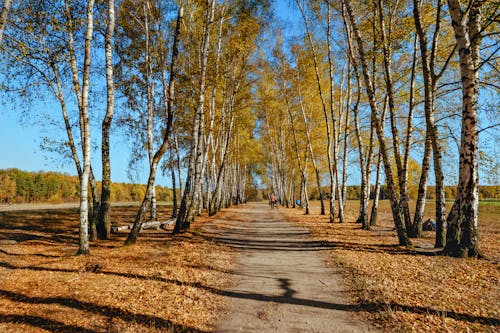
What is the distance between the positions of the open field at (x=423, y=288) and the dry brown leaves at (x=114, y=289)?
285 cm

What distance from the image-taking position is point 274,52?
78.3 ft

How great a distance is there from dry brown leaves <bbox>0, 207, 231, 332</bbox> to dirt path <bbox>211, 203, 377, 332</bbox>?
18.1 inches

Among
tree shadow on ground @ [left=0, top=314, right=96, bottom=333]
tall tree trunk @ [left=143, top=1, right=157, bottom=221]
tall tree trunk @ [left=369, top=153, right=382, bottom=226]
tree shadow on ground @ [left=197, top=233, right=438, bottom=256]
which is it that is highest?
tall tree trunk @ [left=143, top=1, right=157, bottom=221]

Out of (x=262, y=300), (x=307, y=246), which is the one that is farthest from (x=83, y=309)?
(x=307, y=246)

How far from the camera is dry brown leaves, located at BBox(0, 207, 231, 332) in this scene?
4480 mm

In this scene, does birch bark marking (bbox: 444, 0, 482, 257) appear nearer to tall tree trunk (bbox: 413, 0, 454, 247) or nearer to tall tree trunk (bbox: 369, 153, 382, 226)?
tall tree trunk (bbox: 413, 0, 454, 247)

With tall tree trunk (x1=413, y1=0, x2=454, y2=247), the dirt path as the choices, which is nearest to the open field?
the dirt path

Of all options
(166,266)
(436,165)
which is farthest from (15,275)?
(436,165)

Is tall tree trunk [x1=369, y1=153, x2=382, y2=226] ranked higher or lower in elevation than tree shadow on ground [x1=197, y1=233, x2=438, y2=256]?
higher

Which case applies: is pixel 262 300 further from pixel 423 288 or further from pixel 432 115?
pixel 432 115

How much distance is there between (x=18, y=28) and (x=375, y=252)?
581 inches

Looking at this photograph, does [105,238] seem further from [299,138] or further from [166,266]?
[299,138]

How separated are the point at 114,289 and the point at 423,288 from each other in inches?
236

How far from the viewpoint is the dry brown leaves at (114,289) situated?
4480 mm
